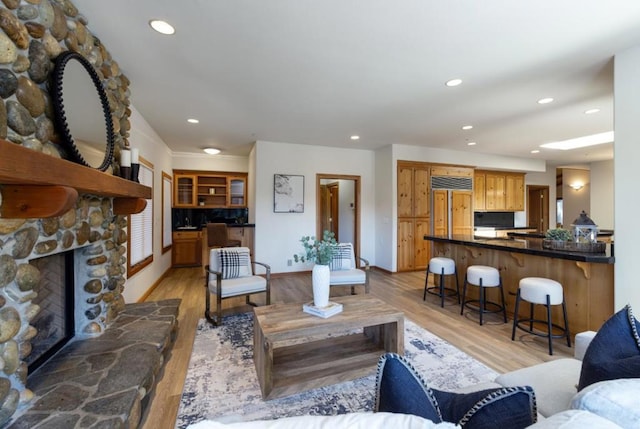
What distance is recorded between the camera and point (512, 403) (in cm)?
81

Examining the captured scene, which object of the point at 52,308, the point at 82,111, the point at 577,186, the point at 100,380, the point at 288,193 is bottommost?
the point at 100,380

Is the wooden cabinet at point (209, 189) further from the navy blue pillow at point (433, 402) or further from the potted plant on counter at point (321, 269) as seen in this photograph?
the navy blue pillow at point (433, 402)

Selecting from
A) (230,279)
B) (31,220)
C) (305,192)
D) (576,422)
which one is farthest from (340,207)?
(576,422)

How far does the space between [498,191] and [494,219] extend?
0.76 meters

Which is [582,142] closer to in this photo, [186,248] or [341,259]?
[341,259]

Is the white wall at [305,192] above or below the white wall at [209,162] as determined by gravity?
below

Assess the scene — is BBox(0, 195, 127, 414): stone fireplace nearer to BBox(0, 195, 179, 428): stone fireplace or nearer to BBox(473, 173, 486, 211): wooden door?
BBox(0, 195, 179, 428): stone fireplace

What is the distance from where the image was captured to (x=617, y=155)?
2.38 m

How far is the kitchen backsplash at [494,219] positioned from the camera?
743 centimetres

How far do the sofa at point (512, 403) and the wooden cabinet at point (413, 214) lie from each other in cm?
458

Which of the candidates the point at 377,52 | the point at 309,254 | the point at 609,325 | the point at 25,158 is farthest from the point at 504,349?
the point at 25,158

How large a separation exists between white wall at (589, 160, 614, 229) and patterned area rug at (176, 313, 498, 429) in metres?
8.01

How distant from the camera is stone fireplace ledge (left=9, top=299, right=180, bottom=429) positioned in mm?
1377

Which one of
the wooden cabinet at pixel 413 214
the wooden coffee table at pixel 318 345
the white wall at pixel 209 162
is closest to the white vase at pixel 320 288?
the wooden coffee table at pixel 318 345
